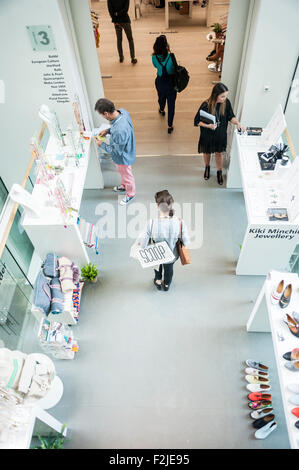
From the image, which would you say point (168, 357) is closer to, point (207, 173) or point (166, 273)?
point (166, 273)

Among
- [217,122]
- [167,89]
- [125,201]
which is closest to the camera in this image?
[217,122]

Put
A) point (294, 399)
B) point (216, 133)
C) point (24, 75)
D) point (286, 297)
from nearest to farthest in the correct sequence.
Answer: point (294, 399) → point (286, 297) → point (24, 75) → point (216, 133)

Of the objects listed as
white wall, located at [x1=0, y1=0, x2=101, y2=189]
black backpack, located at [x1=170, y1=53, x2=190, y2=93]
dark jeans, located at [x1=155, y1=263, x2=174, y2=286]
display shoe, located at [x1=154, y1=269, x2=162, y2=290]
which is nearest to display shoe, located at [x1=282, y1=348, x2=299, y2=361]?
dark jeans, located at [x1=155, y1=263, x2=174, y2=286]

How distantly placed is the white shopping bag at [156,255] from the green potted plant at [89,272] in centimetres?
80

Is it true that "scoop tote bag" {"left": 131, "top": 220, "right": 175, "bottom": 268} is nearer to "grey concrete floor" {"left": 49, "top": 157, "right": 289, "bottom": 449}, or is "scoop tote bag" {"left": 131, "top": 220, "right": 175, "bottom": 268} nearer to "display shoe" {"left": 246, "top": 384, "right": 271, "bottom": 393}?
"grey concrete floor" {"left": 49, "top": 157, "right": 289, "bottom": 449}

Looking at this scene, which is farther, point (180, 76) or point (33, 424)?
point (180, 76)

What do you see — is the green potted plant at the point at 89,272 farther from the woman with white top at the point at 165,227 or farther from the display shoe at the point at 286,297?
the display shoe at the point at 286,297

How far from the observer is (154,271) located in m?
4.06

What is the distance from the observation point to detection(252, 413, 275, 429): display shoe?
9.59 feet

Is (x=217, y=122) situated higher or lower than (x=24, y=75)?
lower

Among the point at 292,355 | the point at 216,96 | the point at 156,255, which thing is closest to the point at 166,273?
the point at 156,255

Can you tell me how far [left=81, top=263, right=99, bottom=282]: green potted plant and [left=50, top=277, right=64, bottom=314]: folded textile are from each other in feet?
1.31

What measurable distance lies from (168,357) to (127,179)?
2.45 meters

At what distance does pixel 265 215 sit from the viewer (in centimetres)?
344
